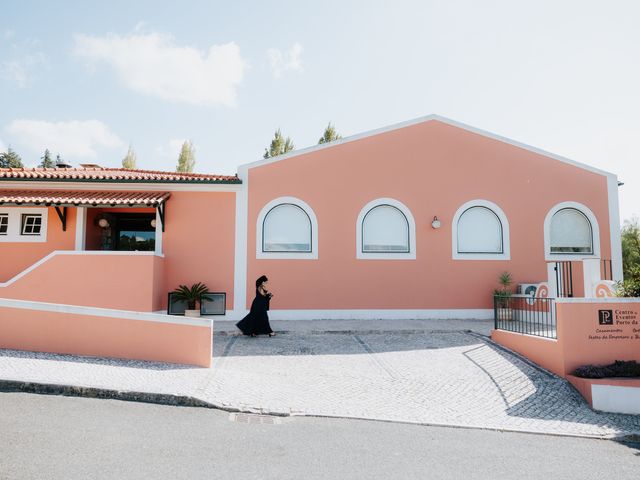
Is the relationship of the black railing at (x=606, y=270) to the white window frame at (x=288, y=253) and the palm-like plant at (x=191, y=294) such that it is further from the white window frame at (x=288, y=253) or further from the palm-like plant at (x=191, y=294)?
the palm-like plant at (x=191, y=294)

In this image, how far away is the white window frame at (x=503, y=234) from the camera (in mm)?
12258

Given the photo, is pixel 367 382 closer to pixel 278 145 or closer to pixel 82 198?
pixel 82 198

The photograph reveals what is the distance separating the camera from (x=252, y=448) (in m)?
4.36

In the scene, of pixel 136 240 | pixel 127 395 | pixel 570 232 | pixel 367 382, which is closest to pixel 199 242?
pixel 136 240

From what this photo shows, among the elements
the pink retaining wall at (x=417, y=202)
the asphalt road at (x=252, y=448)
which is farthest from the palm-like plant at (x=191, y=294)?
the asphalt road at (x=252, y=448)

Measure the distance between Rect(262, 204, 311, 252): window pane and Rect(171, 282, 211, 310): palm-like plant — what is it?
6.53 feet

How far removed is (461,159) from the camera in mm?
12617

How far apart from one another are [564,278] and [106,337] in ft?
35.6

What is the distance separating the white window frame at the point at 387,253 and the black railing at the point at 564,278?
3709mm

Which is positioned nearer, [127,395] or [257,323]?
[127,395]

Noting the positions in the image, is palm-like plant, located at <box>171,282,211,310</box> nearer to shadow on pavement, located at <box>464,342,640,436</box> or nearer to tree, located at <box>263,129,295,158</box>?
shadow on pavement, located at <box>464,342,640,436</box>

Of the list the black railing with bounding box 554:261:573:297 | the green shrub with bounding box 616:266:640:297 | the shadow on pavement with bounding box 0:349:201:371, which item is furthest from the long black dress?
the black railing with bounding box 554:261:573:297

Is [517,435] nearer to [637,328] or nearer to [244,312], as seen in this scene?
[637,328]

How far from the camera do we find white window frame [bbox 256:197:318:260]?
38.3 feet
